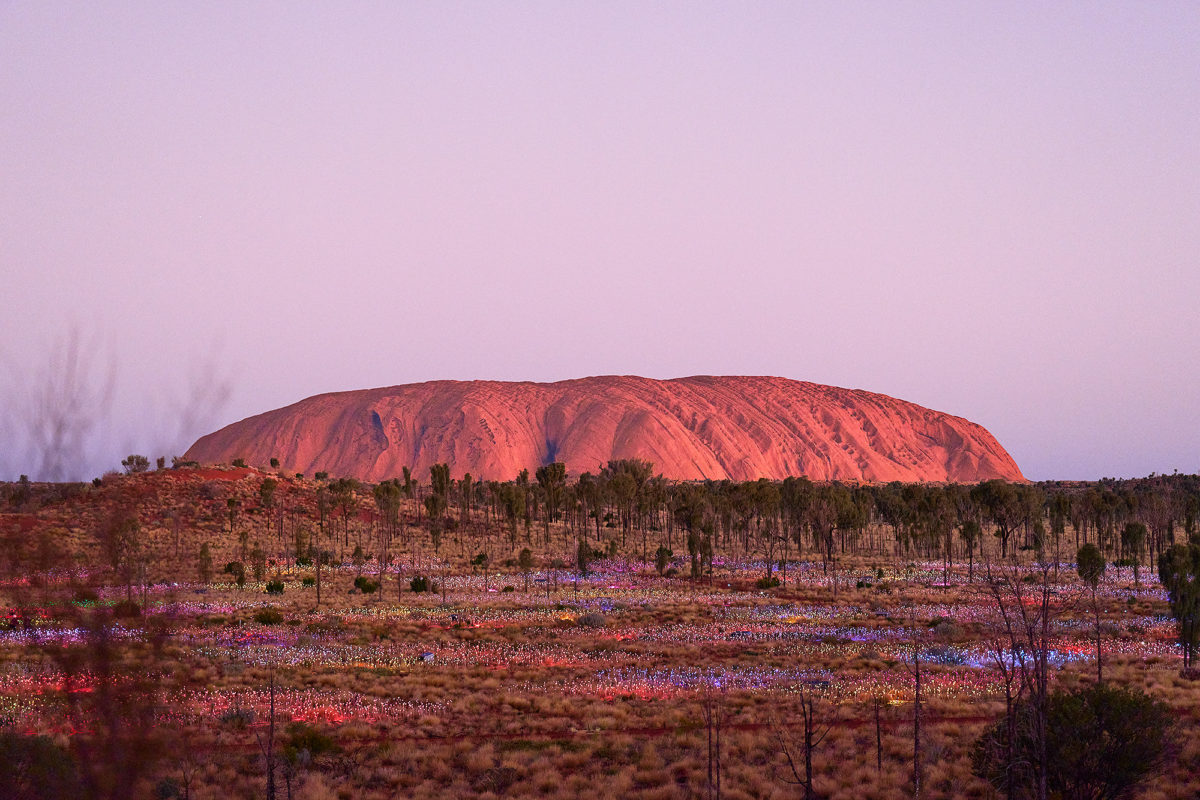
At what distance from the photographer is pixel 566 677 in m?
26.8

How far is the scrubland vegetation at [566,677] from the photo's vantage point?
633 cm

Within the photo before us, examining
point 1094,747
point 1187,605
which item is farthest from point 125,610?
point 1187,605

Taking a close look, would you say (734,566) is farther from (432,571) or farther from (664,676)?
(664,676)

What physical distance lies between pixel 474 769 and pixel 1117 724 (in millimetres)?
10791

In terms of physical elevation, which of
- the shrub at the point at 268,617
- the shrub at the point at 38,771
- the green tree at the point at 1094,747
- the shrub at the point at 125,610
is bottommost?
the shrub at the point at 268,617

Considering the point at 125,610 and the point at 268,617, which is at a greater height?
the point at 125,610

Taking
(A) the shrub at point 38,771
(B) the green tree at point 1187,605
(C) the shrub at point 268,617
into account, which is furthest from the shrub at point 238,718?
(B) the green tree at point 1187,605

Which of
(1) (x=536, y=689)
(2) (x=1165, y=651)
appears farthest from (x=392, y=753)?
(2) (x=1165, y=651)

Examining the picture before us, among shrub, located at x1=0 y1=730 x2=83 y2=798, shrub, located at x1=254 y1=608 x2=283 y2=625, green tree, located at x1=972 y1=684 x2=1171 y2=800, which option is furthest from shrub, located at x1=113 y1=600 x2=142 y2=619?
shrub, located at x1=254 y1=608 x2=283 y2=625

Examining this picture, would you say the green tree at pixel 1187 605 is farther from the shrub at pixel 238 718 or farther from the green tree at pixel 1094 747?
the shrub at pixel 238 718

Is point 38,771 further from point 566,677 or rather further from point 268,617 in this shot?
point 268,617

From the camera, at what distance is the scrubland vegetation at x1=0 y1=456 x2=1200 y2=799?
20.8 feet

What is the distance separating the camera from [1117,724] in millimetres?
14203

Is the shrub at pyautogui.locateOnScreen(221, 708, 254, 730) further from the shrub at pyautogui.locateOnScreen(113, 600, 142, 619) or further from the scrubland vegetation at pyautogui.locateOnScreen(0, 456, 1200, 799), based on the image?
the shrub at pyautogui.locateOnScreen(113, 600, 142, 619)
